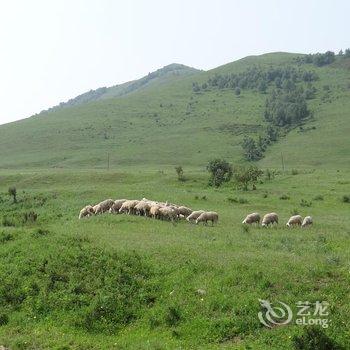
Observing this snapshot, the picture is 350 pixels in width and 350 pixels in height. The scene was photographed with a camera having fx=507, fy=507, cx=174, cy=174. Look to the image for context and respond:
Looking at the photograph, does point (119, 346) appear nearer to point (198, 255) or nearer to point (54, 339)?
point (54, 339)

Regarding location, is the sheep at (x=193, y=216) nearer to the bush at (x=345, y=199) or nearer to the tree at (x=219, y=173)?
the bush at (x=345, y=199)

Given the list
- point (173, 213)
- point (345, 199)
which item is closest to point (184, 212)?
point (173, 213)

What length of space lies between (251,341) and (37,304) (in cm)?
836

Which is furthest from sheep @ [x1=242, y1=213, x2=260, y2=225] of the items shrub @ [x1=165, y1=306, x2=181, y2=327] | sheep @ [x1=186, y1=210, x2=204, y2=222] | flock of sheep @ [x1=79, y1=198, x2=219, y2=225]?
shrub @ [x1=165, y1=306, x2=181, y2=327]

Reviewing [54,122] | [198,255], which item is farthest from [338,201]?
[54,122]

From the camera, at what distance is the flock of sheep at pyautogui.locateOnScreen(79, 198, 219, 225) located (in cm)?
3167

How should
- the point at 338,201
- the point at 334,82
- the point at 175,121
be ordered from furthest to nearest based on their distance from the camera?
the point at 334,82 < the point at 175,121 < the point at 338,201

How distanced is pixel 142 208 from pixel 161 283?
45.8 ft

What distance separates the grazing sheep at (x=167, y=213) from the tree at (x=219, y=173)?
92.4ft

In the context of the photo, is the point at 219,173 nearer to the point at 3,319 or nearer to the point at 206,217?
the point at 206,217

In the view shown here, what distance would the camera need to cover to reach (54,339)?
55.0ft

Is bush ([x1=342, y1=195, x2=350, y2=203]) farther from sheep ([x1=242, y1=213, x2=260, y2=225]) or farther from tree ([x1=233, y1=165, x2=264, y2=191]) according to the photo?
sheep ([x1=242, y1=213, x2=260, y2=225])

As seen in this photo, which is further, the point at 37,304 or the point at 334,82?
the point at 334,82

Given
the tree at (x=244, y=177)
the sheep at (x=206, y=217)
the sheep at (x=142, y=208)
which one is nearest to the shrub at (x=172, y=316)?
the sheep at (x=206, y=217)
